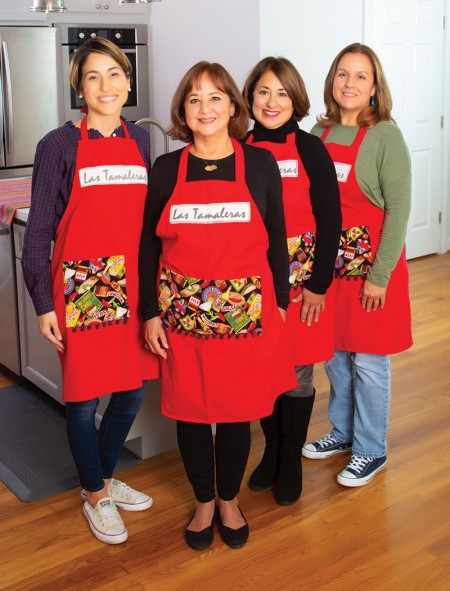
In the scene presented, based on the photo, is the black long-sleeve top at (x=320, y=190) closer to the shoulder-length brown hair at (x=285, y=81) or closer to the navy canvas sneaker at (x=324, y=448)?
the shoulder-length brown hair at (x=285, y=81)

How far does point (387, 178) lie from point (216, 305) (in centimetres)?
65

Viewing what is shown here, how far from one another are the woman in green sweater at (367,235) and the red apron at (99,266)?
0.62m

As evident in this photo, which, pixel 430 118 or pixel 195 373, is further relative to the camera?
pixel 430 118

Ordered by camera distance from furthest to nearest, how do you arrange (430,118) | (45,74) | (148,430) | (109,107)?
(430,118)
(45,74)
(148,430)
(109,107)

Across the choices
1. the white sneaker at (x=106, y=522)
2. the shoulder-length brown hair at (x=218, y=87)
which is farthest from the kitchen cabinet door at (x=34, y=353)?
the shoulder-length brown hair at (x=218, y=87)

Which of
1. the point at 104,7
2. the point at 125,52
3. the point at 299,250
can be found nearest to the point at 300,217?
the point at 299,250

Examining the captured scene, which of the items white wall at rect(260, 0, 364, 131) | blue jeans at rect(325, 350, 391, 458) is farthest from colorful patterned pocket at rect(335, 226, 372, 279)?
white wall at rect(260, 0, 364, 131)

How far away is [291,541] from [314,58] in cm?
275

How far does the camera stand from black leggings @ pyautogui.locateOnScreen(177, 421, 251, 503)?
216cm

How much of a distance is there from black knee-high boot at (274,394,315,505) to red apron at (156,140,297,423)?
0.81 ft

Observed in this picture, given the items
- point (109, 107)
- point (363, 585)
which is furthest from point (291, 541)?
point (109, 107)

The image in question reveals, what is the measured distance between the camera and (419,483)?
8.45 feet

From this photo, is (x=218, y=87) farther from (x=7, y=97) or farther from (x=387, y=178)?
(x=7, y=97)

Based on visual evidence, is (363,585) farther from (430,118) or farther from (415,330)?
(430,118)
